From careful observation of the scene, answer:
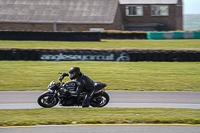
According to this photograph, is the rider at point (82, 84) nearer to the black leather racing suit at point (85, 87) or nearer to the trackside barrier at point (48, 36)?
the black leather racing suit at point (85, 87)

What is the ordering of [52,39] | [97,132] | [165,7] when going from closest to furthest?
[97,132] < [52,39] < [165,7]

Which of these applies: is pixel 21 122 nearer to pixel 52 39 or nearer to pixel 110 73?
pixel 110 73

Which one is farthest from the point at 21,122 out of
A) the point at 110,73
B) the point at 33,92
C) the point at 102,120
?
the point at 110,73

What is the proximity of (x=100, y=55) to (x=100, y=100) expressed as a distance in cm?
1240

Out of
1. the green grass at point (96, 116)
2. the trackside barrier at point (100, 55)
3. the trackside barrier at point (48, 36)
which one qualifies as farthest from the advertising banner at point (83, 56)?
the green grass at point (96, 116)

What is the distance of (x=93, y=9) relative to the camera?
47.3 m

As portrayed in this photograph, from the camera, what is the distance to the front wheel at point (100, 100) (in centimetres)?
1055

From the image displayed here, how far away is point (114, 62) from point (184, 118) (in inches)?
567

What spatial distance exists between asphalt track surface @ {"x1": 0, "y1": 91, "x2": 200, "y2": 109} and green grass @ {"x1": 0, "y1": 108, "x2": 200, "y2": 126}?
1.30 m

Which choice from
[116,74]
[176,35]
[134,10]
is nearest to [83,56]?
[116,74]

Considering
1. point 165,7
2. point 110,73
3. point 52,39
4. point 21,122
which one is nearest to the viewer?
point 21,122

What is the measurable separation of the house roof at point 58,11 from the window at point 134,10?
10.8 ft

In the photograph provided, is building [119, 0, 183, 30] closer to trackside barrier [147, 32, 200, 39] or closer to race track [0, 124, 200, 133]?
trackside barrier [147, 32, 200, 39]

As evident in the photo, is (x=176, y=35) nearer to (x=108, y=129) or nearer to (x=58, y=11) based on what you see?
(x=58, y=11)
